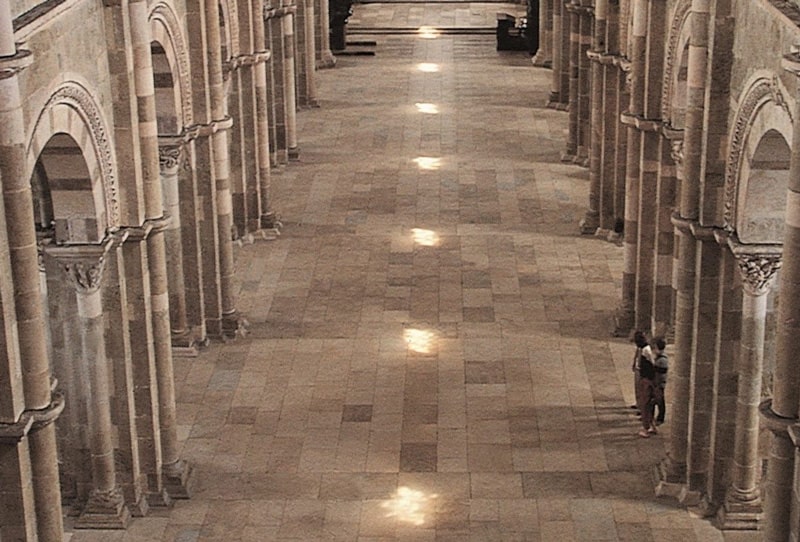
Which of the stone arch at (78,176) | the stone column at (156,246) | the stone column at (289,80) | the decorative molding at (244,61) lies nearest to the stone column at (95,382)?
Answer: the stone arch at (78,176)

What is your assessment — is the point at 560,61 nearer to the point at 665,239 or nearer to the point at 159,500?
the point at 665,239

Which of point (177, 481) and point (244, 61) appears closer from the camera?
point (177, 481)

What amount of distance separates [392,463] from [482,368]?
4069 mm

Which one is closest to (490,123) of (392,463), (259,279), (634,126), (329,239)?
(329,239)

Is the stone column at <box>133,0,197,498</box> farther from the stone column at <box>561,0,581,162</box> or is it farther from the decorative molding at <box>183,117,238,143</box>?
the stone column at <box>561,0,581,162</box>

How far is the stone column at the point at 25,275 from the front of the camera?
1573 cm

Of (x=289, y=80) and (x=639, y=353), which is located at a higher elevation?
(x=289, y=80)

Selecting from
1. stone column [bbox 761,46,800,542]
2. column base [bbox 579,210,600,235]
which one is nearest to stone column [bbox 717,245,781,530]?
stone column [bbox 761,46,800,542]

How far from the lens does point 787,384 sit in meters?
16.4

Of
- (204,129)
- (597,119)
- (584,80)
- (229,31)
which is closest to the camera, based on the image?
(204,129)

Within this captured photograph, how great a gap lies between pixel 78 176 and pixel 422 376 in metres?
8.60

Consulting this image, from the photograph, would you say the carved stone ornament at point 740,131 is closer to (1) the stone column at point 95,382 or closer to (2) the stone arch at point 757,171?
(2) the stone arch at point 757,171

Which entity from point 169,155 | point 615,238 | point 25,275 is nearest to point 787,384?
point 25,275

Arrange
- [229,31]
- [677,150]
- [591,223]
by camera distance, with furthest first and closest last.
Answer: [591,223] → [229,31] → [677,150]
